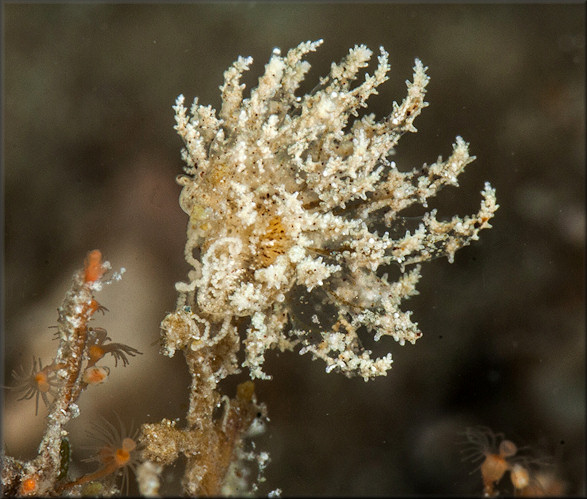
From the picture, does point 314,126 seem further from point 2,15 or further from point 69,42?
point 2,15

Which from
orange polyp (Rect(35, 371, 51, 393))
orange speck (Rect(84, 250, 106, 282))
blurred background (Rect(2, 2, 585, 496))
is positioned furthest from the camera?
blurred background (Rect(2, 2, 585, 496))

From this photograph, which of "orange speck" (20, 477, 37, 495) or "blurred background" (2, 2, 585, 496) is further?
"blurred background" (2, 2, 585, 496)

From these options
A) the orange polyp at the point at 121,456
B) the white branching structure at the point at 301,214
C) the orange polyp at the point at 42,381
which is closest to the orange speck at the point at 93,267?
the white branching structure at the point at 301,214

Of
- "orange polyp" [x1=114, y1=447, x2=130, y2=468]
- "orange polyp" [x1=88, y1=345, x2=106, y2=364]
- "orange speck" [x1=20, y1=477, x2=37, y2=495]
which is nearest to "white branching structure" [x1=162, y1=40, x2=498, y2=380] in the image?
"orange polyp" [x1=88, y1=345, x2=106, y2=364]

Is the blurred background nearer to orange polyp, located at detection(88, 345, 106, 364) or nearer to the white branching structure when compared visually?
orange polyp, located at detection(88, 345, 106, 364)

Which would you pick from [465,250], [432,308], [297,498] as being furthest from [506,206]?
[297,498]

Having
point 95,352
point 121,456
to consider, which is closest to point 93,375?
point 95,352
